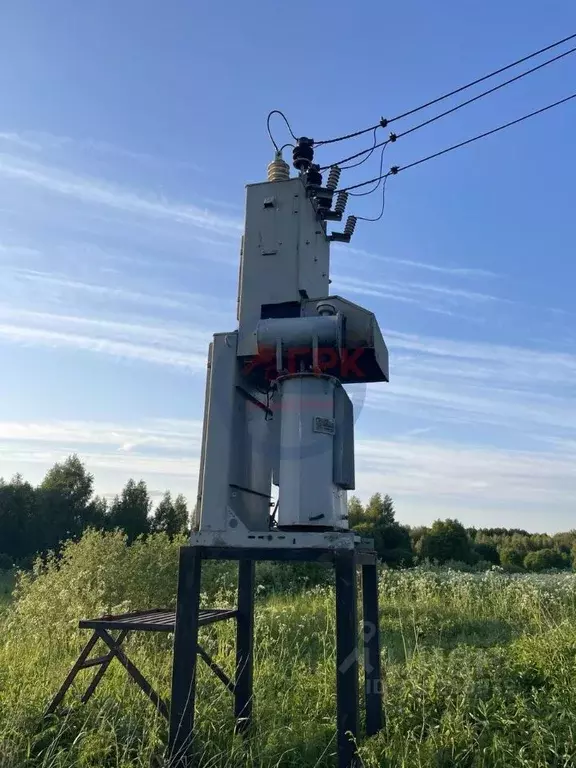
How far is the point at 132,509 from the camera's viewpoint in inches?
1200

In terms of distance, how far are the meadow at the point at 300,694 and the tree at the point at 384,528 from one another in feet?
32.1

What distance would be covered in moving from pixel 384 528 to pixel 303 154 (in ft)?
55.0

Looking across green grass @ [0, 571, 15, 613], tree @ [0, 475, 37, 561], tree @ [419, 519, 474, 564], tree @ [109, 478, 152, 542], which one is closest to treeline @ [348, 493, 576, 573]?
tree @ [419, 519, 474, 564]

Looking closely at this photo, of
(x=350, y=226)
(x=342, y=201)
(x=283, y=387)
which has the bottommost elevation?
(x=283, y=387)

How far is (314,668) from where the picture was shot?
5113 millimetres

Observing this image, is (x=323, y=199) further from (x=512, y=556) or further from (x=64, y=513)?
(x=64, y=513)

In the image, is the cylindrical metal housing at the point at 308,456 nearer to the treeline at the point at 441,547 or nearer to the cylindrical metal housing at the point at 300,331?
the cylindrical metal housing at the point at 300,331

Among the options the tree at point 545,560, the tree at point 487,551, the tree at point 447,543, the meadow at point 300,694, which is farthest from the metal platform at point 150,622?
the tree at point 487,551

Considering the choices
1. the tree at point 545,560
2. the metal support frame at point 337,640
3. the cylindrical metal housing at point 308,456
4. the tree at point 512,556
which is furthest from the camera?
the tree at point 512,556

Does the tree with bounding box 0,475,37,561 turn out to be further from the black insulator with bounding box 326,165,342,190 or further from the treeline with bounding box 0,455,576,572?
the black insulator with bounding box 326,165,342,190

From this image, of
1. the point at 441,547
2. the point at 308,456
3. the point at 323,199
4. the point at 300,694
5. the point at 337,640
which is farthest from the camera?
the point at 441,547

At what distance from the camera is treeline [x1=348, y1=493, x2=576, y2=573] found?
18.1m

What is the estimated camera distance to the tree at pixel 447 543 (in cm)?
1891

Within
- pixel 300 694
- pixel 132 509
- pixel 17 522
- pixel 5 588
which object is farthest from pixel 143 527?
pixel 300 694
